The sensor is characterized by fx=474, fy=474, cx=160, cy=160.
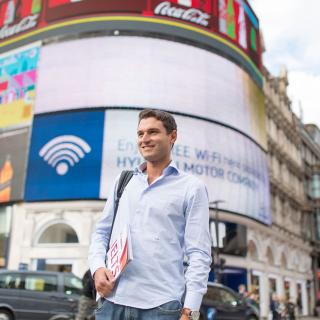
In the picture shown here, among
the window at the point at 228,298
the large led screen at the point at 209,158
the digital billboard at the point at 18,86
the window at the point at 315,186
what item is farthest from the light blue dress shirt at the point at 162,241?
the window at the point at 315,186

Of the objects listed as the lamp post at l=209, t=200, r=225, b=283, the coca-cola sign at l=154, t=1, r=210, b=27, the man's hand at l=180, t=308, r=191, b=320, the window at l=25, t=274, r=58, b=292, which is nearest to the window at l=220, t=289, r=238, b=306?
the window at l=25, t=274, r=58, b=292

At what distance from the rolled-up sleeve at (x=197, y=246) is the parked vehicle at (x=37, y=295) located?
9.71 m

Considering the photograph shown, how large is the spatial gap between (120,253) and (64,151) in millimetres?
25385

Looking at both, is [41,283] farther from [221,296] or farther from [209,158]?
[209,158]

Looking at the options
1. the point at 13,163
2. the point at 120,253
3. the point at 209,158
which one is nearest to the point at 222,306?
the point at 120,253

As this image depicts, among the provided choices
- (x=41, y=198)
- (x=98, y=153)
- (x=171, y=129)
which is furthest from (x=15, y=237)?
(x=171, y=129)

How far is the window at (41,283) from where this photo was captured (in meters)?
12.1

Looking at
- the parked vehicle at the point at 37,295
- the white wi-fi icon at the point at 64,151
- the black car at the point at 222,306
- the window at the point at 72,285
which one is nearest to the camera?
the parked vehicle at the point at 37,295

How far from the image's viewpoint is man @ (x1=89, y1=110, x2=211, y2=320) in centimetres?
225

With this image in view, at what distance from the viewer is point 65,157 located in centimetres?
2698

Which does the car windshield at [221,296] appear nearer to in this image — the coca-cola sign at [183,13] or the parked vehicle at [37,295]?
the parked vehicle at [37,295]

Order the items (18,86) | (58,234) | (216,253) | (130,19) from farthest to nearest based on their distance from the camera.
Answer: (18,86) < (130,19) < (58,234) < (216,253)

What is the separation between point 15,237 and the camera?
27.1m

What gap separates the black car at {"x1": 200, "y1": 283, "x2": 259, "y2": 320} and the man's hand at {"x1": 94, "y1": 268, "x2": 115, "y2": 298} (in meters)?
11.2
